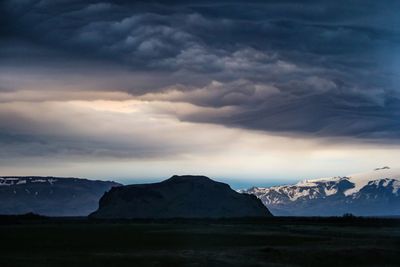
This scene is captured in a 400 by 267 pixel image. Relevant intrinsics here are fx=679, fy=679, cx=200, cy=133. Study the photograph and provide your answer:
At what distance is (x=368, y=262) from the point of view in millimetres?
74000

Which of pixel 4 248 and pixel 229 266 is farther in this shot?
pixel 4 248

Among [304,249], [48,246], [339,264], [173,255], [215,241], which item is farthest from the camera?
[215,241]

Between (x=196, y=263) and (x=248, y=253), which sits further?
(x=248, y=253)

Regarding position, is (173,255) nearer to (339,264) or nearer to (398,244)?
(339,264)

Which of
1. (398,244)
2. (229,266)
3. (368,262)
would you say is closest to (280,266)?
(229,266)

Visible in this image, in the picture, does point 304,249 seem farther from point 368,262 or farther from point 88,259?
point 88,259

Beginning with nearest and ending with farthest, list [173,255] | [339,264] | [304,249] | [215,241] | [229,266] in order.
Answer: [229,266]
[339,264]
[173,255]
[304,249]
[215,241]

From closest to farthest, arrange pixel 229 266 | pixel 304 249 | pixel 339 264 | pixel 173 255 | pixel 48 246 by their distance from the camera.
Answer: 1. pixel 229 266
2. pixel 339 264
3. pixel 173 255
4. pixel 304 249
5. pixel 48 246

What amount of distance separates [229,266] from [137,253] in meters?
17.4

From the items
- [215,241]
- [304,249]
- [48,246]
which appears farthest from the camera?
[215,241]

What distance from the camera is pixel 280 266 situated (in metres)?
68.0

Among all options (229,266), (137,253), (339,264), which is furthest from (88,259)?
(339,264)

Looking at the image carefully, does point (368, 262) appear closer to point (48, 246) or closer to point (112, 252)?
point (112, 252)

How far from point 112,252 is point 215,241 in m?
26.3
